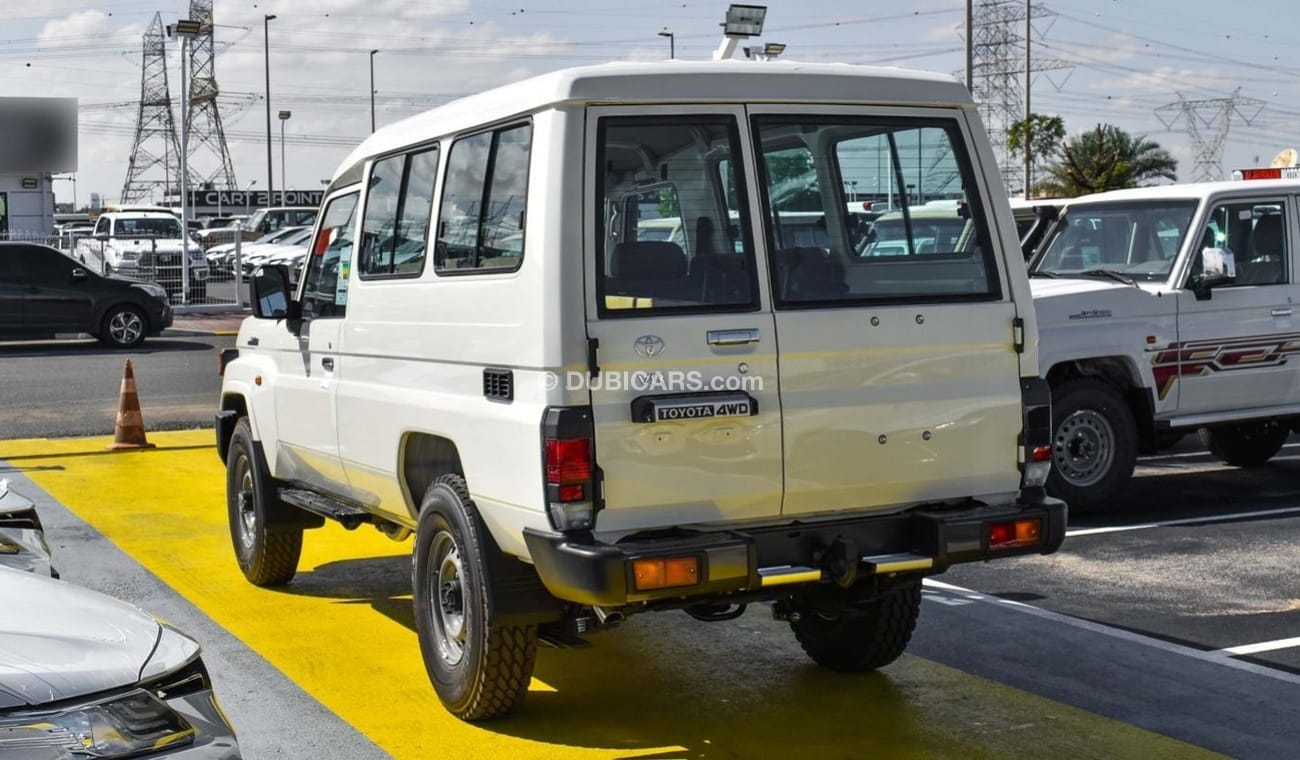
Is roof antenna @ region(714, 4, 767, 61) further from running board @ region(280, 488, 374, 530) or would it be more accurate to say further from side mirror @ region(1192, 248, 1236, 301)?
side mirror @ region(1192, 248, 1236, 301)

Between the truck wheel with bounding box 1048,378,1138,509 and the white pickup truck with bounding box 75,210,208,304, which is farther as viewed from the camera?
the white pickup truck with bounding box 75,210,208,304

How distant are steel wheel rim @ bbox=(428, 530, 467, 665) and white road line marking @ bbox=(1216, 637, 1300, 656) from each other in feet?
10.8

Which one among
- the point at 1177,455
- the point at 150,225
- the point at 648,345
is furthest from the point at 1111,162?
the point at 648,345

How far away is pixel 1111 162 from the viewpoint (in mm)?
50031

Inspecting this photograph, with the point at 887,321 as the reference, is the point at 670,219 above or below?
above

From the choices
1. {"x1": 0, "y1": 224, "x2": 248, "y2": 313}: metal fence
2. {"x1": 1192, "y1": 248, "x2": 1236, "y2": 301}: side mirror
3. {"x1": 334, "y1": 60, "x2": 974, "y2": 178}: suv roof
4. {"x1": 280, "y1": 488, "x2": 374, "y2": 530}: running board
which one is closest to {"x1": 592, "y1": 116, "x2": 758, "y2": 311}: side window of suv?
{"x1": 334, "y1": 60, "x2": 974, "y2": 178}: suv roof

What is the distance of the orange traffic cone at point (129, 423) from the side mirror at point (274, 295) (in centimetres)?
634

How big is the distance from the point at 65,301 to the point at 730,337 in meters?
20.5

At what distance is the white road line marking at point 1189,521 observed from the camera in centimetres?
958

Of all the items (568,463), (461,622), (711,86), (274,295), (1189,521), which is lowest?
(1189,521)

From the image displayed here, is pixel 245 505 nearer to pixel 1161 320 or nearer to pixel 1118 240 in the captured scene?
pixel 1161 320

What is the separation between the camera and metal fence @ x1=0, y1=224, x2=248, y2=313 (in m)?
30.6

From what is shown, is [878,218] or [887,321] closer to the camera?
[887,321]

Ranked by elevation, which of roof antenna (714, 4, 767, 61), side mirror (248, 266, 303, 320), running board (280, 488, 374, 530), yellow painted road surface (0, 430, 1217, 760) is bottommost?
yellow painted road surface (0, 430, 1217, 760)
